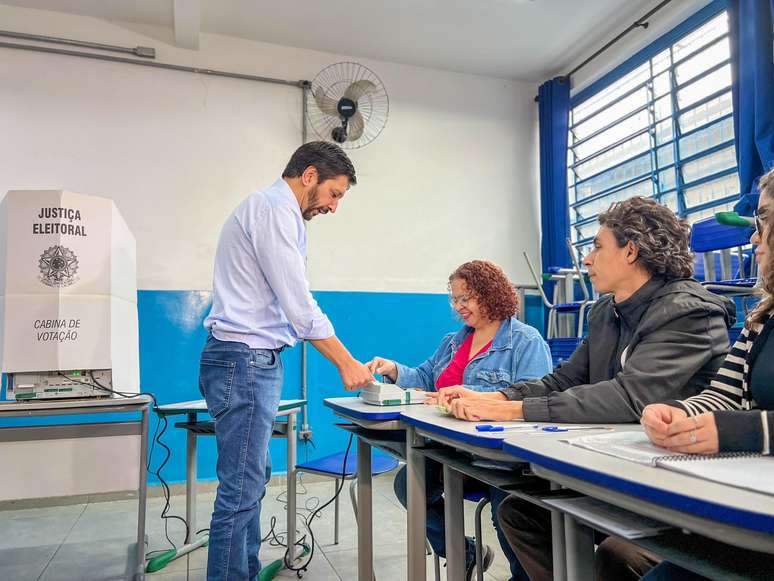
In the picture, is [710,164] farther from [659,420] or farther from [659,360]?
[659,420]

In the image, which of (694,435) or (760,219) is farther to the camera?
(760,219)

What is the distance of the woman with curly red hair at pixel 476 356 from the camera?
1787 millimetres

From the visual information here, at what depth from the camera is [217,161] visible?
12.6 feet

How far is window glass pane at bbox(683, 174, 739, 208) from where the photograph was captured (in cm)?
316

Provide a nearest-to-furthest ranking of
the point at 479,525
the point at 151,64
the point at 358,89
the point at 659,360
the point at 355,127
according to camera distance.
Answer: the point at 659,360 → the point at 479,525 → the point at 151,64 → the point at 358,89 → the point at 355,127

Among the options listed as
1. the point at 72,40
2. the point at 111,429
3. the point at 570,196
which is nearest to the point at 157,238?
the point at 72,40

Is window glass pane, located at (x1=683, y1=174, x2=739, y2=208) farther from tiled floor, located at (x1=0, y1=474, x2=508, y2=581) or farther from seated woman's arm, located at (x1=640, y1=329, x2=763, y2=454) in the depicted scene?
seated woman's arm, located at (x1=640, y1=329, x2=763, y2=454)

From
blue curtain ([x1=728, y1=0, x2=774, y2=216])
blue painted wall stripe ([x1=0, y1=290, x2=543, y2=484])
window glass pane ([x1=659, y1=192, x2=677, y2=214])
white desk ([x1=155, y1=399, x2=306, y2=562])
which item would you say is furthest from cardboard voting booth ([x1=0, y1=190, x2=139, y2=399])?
window glass pane ([x1=659, y1=192, x2=677, y2=214])

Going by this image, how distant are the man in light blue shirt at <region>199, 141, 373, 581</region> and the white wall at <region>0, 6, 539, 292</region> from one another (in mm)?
2167

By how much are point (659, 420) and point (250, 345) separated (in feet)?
3.82

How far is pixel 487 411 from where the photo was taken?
1209 mm

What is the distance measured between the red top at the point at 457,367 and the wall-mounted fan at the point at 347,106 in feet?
7.74

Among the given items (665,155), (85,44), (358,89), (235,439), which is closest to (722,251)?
(665,155)

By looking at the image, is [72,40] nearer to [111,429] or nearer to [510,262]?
[111,429]
